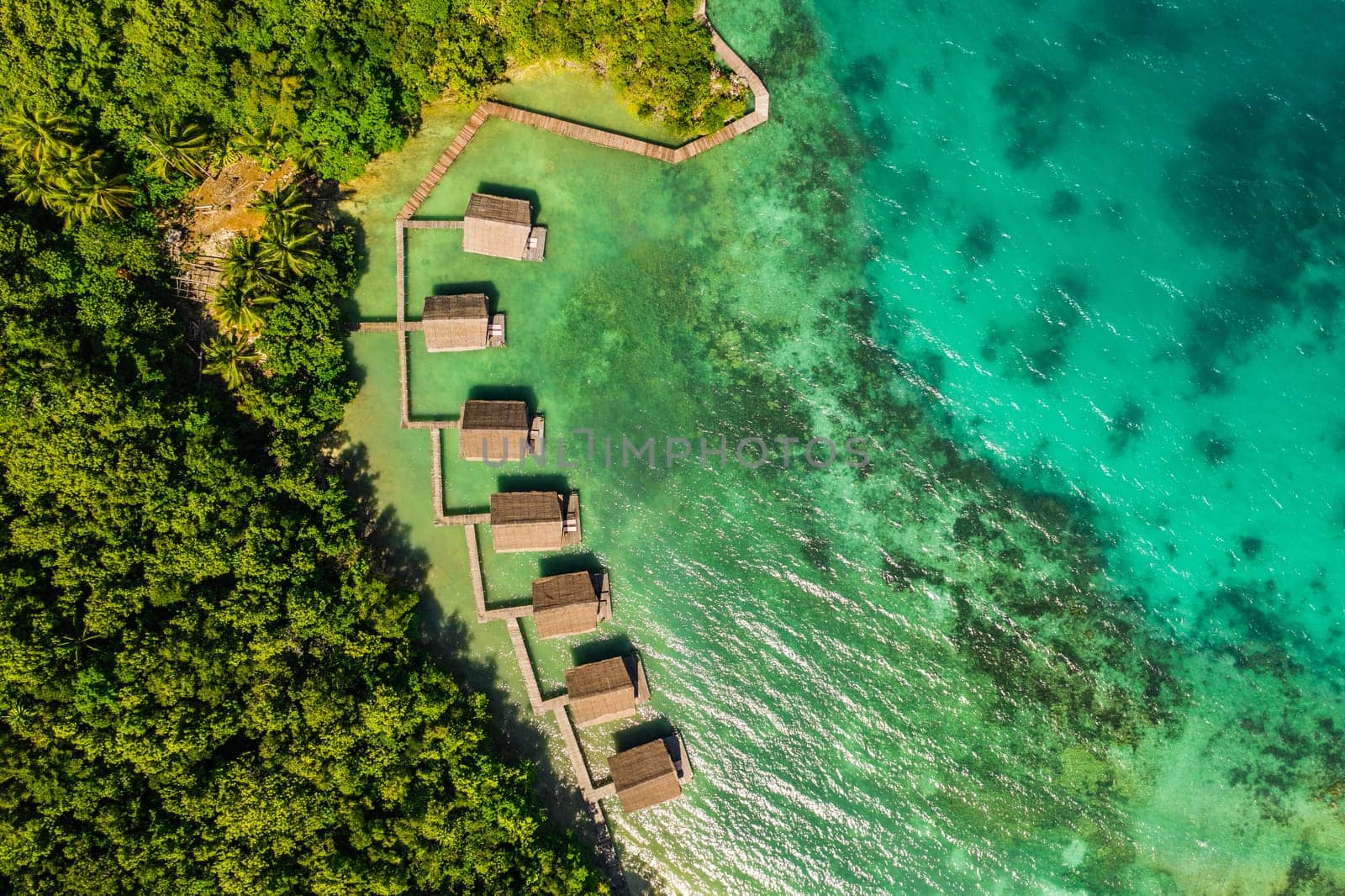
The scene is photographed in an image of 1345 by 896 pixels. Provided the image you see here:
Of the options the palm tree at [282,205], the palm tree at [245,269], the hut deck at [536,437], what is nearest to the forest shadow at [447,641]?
the hut deck at [536,437]

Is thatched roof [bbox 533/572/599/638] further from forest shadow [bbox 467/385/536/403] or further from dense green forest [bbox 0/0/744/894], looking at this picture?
forest shadow [bbox 467/385/536/403]

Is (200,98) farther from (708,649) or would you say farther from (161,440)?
(708,649)

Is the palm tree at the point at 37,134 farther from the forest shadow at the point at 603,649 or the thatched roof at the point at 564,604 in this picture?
the forest shadow at the point at 603,649

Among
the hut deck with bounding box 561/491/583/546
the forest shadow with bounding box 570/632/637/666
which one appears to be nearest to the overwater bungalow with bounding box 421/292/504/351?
the hut deck with bounding box 561/491/583/546

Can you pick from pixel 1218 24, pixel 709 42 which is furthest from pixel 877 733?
pixel 1218 24

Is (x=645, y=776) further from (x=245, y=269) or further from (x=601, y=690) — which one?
(x=245, y=269)
